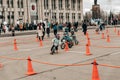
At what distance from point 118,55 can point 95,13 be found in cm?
8953

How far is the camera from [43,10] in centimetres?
10431

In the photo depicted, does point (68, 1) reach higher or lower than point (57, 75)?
higher

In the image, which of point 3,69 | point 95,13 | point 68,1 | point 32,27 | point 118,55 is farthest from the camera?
point 68,1

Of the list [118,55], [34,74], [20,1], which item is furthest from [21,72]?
[20,1]

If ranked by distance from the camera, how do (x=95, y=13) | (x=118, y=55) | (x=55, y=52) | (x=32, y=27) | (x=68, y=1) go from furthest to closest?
(x=68, y=1), (x=95, y=13), (x=32, y=27), (x=55, y=52), (x=118, y=55)

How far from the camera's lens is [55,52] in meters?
20.8

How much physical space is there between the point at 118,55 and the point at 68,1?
336 ft

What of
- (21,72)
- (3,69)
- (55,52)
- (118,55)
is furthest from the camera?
(55,52)

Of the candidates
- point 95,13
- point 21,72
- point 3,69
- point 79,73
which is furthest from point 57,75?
point 95,13

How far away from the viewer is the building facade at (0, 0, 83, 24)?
9281 cm

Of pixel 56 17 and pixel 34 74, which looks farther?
pixel 56 17

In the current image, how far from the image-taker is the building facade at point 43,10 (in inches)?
3654

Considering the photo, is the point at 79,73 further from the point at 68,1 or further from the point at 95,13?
the point at 68,1

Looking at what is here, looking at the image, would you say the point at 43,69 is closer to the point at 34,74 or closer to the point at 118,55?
the point at 34,74
